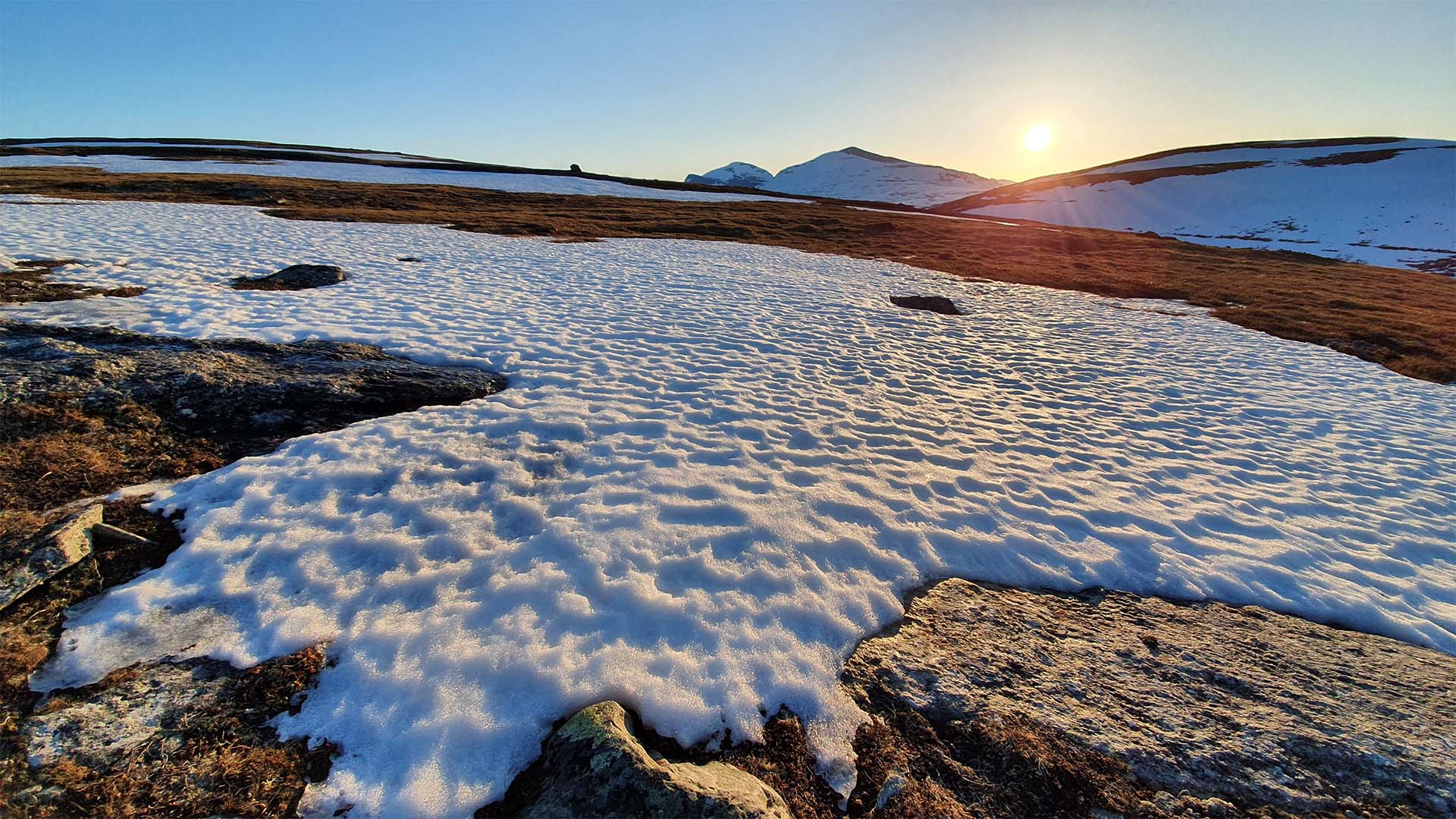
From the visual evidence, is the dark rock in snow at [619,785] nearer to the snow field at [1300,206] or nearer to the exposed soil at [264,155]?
the exposed soil at [264,155]

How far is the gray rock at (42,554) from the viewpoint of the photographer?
3.89m

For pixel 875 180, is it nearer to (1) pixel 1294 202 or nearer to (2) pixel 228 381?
(1) pixel 1294 202

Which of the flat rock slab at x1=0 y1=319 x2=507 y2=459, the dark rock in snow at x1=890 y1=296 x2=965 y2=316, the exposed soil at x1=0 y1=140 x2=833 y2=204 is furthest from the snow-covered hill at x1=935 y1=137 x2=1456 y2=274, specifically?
the flat rock slab at x1=0 y1=319 x2=507 y2=459

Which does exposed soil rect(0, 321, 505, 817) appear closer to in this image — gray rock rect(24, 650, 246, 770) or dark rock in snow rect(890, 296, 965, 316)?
gray rock rect(24, 650, 246, 770)

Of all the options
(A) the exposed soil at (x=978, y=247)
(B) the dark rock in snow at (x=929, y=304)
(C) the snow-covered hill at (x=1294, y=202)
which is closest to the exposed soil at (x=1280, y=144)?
(C) the snow-covered hill at (x=1294, y=202)

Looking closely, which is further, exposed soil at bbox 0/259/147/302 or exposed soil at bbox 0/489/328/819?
exposed soil at bbox 0/259/147/302

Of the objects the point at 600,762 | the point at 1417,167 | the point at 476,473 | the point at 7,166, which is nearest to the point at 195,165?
the point at 7,166

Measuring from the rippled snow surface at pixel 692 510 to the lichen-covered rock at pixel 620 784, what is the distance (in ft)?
0.91

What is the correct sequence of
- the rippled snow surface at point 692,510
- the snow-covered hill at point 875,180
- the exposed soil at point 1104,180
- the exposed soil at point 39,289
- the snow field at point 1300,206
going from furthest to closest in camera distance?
1. the snow-covered hill at point 875,180
2. the exposed soil at point 1104,180
3. the snow field at point 1300,206
4. the exposed soil at point 39,289
5. the rippled snow surface at point 692,510

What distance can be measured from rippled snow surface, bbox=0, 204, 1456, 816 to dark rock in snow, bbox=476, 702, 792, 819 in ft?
0.89

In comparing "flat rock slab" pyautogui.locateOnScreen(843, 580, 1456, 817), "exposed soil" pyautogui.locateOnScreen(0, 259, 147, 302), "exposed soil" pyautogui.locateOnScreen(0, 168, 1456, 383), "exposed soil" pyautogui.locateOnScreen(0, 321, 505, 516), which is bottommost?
"flat rock slab" pyautogui.locateOnScreen(843, 580, 1456, 817)

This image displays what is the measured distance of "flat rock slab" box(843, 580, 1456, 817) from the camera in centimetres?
338

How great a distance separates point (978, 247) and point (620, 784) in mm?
36931

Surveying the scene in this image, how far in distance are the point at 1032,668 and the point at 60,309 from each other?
566 inches
